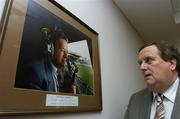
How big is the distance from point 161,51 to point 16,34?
0.99 m

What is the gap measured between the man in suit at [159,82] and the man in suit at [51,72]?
1.88ft

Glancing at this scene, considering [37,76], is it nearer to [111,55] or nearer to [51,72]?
[51,72]

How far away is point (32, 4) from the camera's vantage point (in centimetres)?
83

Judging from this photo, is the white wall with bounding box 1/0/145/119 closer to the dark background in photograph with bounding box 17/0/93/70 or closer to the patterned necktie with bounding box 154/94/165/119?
the dark background in photograph with bounding box 17/0/93/70

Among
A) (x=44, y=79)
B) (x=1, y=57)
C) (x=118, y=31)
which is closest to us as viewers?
(x=1, y=57)

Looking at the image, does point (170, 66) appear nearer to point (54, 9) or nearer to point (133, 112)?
point (133, 112)

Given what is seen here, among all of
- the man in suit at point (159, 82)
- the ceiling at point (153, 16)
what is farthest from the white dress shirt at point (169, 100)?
the ceiling at point (153, 16)

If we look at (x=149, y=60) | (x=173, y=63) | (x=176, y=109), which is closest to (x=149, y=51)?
(x=149, y=60)

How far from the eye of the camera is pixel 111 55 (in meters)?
1.57

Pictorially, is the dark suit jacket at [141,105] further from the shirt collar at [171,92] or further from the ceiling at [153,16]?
the ceiling at [153,16]

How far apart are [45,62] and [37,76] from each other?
0.08 m

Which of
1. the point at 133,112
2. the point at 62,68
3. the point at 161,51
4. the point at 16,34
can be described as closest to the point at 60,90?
the point at 62,68

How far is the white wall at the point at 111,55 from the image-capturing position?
4.06 feet

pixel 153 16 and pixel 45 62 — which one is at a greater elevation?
pixel 153 16
